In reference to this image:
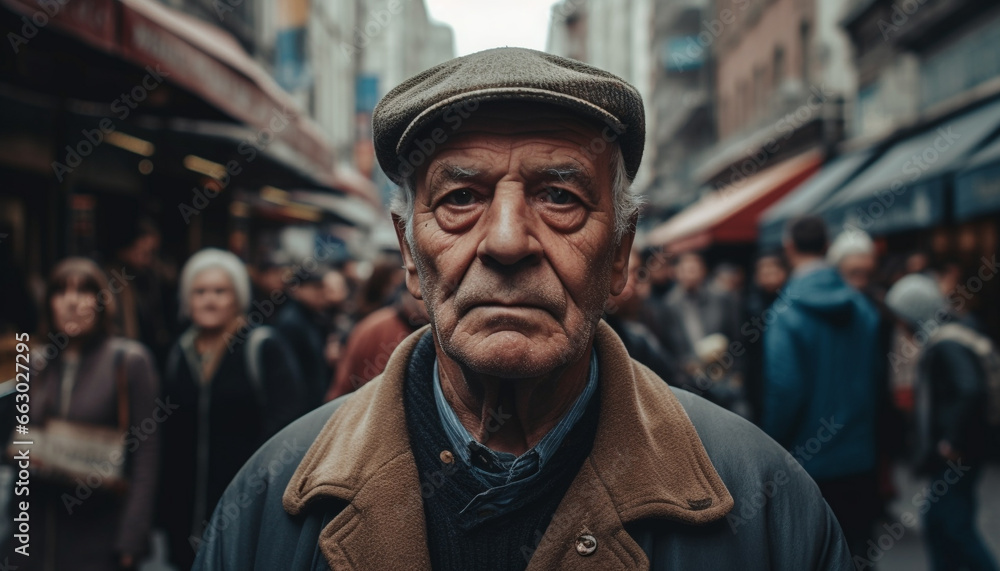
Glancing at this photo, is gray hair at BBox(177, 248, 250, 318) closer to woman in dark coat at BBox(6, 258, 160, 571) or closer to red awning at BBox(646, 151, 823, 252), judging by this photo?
woman in dark coat at BBox(6, 258, 160, 571)

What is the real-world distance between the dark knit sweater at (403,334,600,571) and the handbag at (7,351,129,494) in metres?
2.56

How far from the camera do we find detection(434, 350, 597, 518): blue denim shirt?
1.70m

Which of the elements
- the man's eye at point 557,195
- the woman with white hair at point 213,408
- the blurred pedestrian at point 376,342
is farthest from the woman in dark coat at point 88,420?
the man's eye at point 557,195

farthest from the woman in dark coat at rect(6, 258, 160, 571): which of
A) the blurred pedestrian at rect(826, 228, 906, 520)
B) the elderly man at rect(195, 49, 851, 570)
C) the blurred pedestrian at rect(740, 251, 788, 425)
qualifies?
the blurred pedestrian at rect(826, 228, 906, 520)

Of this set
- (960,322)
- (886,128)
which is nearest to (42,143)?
(960,322)

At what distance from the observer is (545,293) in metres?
1.66

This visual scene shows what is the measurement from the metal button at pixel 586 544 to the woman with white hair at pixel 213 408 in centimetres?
303

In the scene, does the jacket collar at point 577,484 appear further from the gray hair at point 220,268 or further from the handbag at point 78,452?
the gray hair at point 220,268

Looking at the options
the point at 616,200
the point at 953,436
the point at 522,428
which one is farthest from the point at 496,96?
the point at 953,436

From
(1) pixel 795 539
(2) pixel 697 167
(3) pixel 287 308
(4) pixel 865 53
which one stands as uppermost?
(2) pixel 697 167

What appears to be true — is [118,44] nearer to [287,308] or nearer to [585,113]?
[287,308]

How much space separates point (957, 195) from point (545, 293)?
25.0 feet

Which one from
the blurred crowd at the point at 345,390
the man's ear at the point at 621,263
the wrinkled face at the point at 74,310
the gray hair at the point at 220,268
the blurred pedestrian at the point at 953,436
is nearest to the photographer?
the man's ear at the point at 621,263

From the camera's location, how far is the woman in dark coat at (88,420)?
377 cm
